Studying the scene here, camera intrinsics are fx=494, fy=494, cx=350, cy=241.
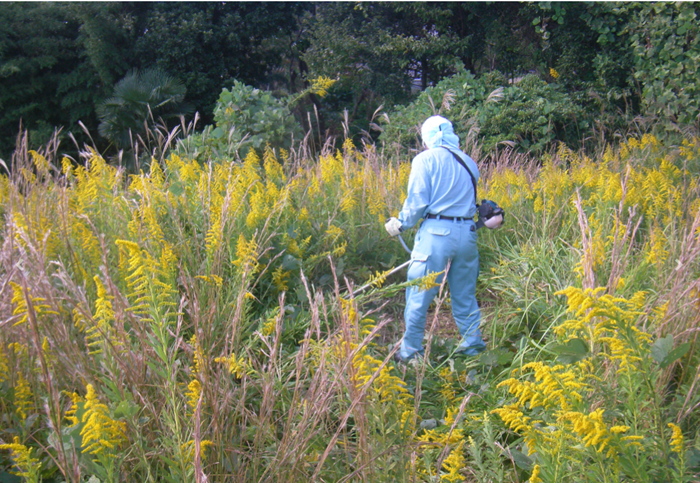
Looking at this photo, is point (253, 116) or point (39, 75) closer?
point (253, 116)

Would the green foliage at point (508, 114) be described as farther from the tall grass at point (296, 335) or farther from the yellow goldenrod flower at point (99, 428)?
the yellow goldenrod flower at point (99, 428)

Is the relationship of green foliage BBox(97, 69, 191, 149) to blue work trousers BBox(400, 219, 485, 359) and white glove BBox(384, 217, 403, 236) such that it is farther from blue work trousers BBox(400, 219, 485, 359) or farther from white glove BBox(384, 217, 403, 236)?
blue work trousers BBox(400, 219, 485, 359)

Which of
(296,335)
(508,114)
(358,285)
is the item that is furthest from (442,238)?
(508,114)

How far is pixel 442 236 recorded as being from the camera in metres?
3.35

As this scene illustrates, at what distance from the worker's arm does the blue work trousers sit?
0.11 m

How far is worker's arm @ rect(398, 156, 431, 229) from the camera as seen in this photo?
3381mm

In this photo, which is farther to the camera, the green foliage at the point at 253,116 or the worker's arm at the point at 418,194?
the green foliage at the point at 253,116

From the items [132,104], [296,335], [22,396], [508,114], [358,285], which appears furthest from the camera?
[132,104]

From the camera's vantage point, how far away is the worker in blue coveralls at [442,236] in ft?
11.0

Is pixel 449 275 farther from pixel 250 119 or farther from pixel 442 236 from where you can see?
pixel 250 119

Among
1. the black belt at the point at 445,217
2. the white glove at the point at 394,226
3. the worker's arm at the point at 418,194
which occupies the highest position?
the worker's arm at the point at 418,194

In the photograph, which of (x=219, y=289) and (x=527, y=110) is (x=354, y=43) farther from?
(x=219, y=289)

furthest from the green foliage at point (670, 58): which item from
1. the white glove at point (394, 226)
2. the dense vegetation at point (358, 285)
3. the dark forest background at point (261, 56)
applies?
the white glove at point (394, 226)

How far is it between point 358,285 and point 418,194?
2.88ft
